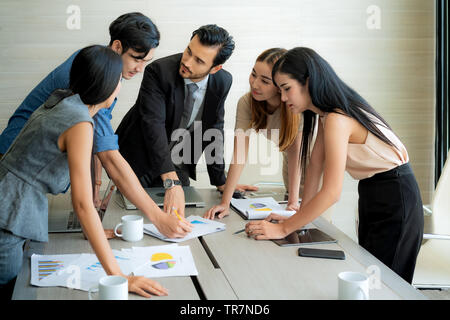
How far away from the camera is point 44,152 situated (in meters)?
1.58

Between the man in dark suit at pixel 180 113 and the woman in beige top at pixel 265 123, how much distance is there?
0.66ft

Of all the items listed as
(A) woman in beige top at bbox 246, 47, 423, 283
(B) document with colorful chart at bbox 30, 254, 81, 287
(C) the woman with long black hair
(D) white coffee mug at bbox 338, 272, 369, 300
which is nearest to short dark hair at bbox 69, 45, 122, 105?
(C) the woman with long black hair

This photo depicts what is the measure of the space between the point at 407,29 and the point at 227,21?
4.71 ft

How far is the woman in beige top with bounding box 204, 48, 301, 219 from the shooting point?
89.1 inches

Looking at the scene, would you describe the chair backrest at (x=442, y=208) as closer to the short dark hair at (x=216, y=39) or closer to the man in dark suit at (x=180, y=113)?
the man in dark suit at (x=180, y=113)

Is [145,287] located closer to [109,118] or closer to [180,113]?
[109,118]

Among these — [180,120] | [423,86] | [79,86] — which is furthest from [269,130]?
[423,86]

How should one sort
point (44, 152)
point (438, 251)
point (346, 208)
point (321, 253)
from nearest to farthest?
point (44, 152) → point (321, 253) → point (438, 251) → point (346, 208)

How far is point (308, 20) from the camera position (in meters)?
4.05

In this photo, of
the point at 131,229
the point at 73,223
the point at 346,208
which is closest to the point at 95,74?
the point at 131,229

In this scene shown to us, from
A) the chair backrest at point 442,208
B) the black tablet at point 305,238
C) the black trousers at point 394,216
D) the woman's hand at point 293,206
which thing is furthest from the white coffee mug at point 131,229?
the chair backrest at point 442,208

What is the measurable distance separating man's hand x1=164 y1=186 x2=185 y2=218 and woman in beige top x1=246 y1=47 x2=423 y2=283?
35 centimetres

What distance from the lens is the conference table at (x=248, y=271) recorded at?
56.2 inches

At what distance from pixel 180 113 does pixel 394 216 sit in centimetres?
114
